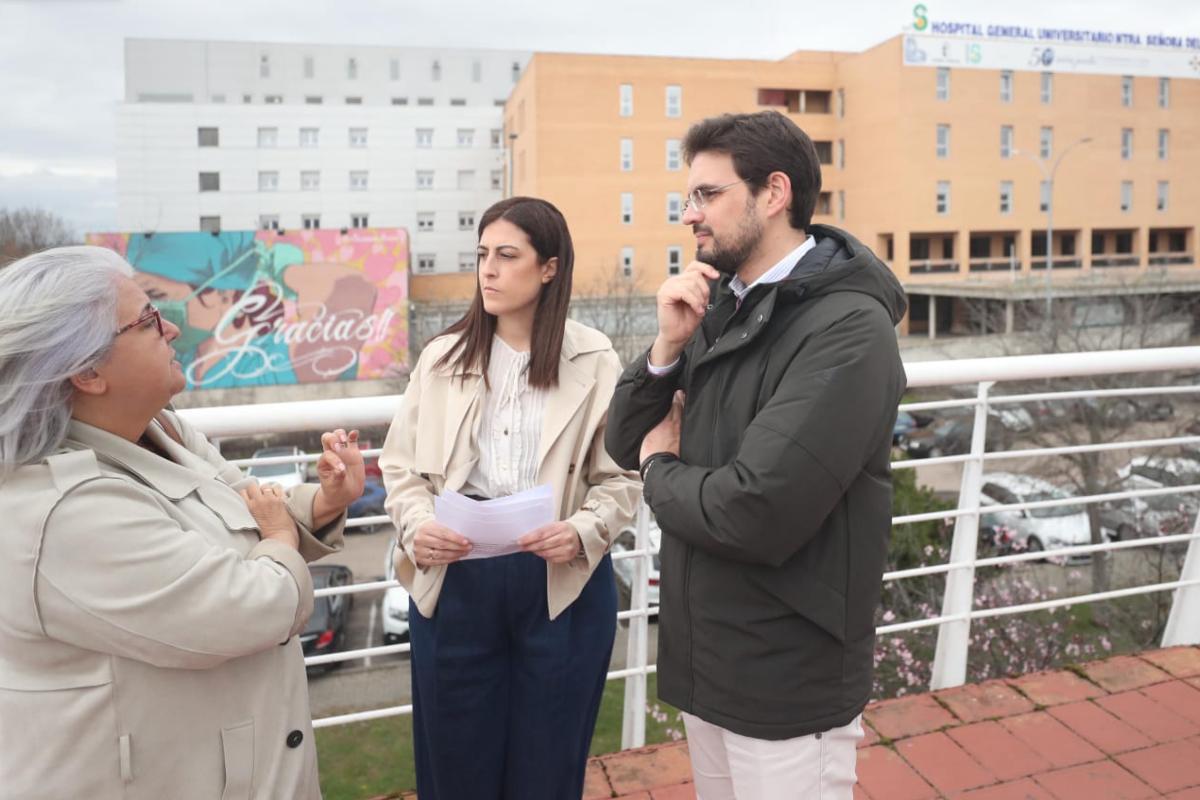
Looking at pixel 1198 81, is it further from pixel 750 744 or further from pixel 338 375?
pixel 750 744

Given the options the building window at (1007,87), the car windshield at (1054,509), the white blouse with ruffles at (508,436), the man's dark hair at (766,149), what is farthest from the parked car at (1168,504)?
the building window at (1007,87)

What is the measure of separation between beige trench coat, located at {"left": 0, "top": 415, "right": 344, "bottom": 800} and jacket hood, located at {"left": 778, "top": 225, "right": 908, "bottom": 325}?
3.20ft

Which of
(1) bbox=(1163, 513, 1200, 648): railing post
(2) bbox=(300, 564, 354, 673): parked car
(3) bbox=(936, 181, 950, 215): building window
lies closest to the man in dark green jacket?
(1) bbox=(1163, 513, 1200, 648): railing post

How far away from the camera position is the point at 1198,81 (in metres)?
48.1

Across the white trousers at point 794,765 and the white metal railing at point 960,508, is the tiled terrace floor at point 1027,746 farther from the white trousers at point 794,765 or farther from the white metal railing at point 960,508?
the white trousers at point 794,765

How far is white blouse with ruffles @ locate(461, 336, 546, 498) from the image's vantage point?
2111 mm

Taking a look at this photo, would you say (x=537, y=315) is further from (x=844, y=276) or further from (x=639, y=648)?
(x=639, y=648)

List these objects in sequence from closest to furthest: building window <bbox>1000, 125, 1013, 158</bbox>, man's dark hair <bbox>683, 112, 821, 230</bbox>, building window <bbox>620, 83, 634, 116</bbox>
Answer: man's dark hair <bbox>683, 112, 821, 230</bbox>, building window <bbox>1000, 125, 1013, 158</bbox>, building window <bbox>620, 83, 634, 116</bbox>

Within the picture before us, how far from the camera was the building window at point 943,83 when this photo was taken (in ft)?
142

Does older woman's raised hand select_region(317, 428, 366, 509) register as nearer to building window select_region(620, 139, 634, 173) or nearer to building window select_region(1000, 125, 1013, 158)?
building window select_region(620, 139, 634, 173)

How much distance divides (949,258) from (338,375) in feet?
96.4

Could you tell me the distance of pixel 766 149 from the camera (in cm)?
165

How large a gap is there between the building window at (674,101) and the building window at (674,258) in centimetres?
647

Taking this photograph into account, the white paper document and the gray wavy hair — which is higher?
the gray wavy hair
